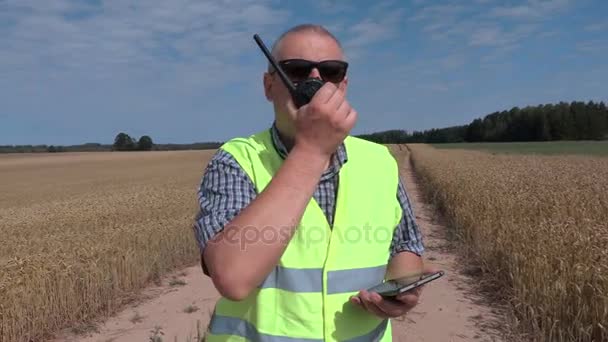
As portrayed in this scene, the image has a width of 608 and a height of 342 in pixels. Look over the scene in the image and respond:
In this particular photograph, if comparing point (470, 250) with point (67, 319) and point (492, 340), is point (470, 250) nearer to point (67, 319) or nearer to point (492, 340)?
point (492, 340)

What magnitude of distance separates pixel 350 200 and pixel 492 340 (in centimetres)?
454

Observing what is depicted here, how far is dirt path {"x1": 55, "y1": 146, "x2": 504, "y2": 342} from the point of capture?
5.74 metres

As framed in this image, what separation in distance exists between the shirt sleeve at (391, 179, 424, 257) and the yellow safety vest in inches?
5.8

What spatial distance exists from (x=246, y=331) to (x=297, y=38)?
2.95 ft

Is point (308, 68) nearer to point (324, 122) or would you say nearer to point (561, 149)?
point (324, 122)

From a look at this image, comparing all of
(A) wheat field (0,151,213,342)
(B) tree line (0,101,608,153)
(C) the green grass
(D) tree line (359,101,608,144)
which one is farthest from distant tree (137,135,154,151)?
(A) wheat field (0,151,213,342)

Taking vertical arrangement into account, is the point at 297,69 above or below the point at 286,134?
above

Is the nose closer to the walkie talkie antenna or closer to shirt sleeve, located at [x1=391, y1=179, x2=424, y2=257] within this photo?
the walkie talkie antenna

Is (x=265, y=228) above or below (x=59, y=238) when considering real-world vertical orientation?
above

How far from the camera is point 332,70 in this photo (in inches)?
60.4

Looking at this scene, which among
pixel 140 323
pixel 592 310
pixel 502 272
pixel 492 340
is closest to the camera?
pixel 592 310

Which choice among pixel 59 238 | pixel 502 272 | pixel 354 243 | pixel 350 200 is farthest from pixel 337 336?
pixel 59 238

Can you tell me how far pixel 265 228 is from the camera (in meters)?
1.20

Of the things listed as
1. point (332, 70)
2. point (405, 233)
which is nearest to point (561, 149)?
point (405, 233)
